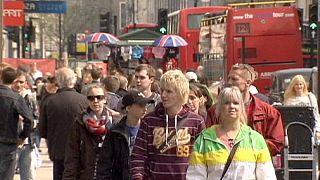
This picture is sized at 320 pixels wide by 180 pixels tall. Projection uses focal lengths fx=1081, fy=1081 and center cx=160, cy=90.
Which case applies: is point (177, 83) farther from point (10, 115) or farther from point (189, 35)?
point (189, 35)

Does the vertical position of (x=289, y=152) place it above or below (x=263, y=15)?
below

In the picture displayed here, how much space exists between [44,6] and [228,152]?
40507mm

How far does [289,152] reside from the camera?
11961 mm

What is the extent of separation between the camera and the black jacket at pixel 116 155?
335 inches

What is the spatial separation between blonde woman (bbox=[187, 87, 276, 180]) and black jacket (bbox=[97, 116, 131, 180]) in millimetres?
1427

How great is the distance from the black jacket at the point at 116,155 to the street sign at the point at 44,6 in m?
35.6

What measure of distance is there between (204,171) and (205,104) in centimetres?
510

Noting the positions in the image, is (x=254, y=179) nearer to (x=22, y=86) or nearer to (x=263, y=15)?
(x=22, y=86)

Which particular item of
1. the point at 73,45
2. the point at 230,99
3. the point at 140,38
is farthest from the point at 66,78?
the point at 73,45

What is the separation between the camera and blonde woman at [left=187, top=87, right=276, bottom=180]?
7.03 metres

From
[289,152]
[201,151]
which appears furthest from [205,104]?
[201,151]

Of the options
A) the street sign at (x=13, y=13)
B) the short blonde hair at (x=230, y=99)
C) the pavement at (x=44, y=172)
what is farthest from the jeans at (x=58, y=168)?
the street sign at (x=13, y=13)

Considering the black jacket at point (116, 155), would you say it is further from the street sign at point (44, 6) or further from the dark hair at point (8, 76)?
the street sign at point (44, 6)

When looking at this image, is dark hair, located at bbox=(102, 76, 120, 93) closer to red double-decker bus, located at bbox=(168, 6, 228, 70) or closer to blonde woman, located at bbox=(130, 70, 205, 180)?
blonde woman, located at bbox=(130, 70, 205, 180)
